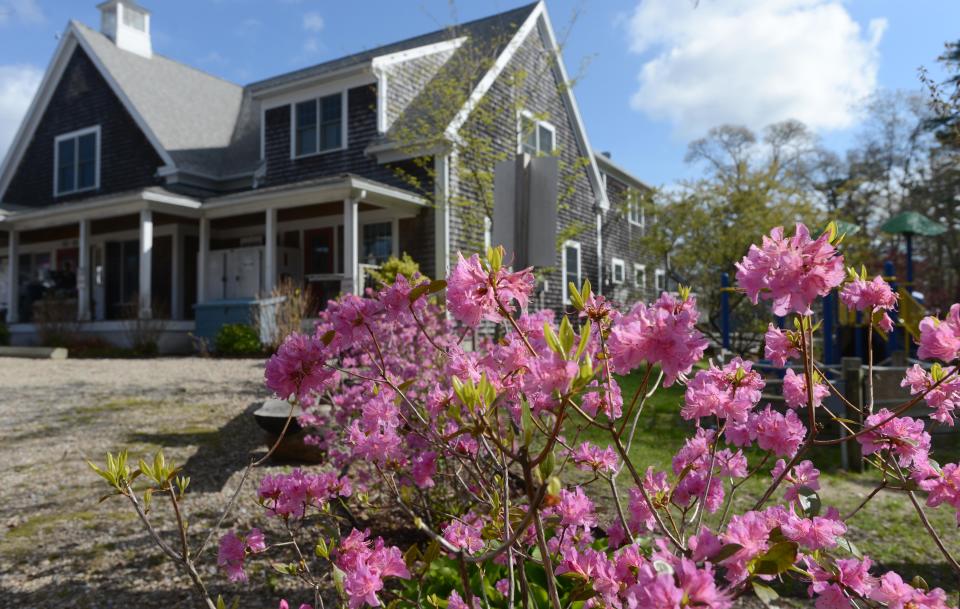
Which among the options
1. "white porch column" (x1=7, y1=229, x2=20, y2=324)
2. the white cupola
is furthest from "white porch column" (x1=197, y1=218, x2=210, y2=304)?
the white cupola

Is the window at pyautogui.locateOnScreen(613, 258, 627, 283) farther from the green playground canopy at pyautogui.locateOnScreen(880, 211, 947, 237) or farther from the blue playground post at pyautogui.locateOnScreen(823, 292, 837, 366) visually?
the blue playground post at pyautogui.locateOnScreen(823, 292, 837, 366)

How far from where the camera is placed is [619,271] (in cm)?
2219

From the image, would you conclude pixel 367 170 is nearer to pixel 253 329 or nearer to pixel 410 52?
pixel 410 52

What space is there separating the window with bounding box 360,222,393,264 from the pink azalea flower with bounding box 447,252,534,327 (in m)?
13.8

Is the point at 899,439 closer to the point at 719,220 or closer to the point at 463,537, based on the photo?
the point at 463,537

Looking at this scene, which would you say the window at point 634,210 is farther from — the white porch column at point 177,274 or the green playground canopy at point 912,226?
the white porch column at point 177,274

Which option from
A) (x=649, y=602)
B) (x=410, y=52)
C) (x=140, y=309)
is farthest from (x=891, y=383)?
(x=140, y=309)

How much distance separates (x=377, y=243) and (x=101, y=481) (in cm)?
1115

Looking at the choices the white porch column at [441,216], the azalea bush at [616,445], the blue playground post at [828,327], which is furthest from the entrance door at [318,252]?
the azalea bush at [616,445]

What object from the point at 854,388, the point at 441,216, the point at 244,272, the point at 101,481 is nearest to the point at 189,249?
the point at 244,272

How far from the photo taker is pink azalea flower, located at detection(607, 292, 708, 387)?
1074 mm

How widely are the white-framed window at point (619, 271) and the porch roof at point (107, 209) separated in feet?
43.9

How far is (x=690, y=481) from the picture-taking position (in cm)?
164

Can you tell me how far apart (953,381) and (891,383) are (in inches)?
210
